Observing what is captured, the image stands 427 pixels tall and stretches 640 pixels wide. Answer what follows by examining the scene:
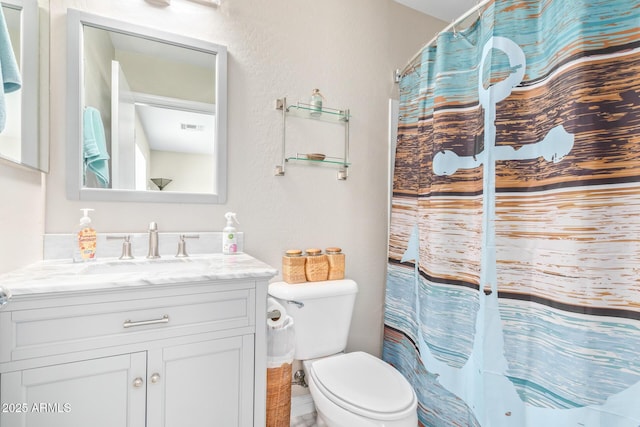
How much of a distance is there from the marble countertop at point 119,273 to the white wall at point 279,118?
0.57ft

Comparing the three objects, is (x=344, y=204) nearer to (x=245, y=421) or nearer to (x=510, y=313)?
(x=510, y=313)

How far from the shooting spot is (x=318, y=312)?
1.51 metres

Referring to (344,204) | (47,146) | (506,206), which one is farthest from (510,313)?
(47,146)

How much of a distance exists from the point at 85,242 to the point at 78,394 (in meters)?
0.59

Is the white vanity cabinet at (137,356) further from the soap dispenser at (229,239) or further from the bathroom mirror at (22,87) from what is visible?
the bathroom mirror at (22,87)

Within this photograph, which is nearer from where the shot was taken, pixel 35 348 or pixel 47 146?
pixel 35 348

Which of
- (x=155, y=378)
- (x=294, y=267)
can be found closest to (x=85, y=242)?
(x=155, y=378)

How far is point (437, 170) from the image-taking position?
1.45m

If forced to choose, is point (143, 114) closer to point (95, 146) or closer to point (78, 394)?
point (95, 146)

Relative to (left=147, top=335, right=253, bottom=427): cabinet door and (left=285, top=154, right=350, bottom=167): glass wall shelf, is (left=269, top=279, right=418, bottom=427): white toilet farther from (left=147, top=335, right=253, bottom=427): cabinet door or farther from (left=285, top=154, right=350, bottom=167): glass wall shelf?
(left=285, top=154, right=350, bottom=167): glass wall shelf

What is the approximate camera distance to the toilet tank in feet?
4.78

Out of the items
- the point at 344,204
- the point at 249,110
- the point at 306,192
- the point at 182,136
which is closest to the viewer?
the point at 182,136

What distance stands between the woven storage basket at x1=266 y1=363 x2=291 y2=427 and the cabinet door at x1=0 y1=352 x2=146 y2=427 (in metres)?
0.54

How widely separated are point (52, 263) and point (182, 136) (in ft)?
2.43
